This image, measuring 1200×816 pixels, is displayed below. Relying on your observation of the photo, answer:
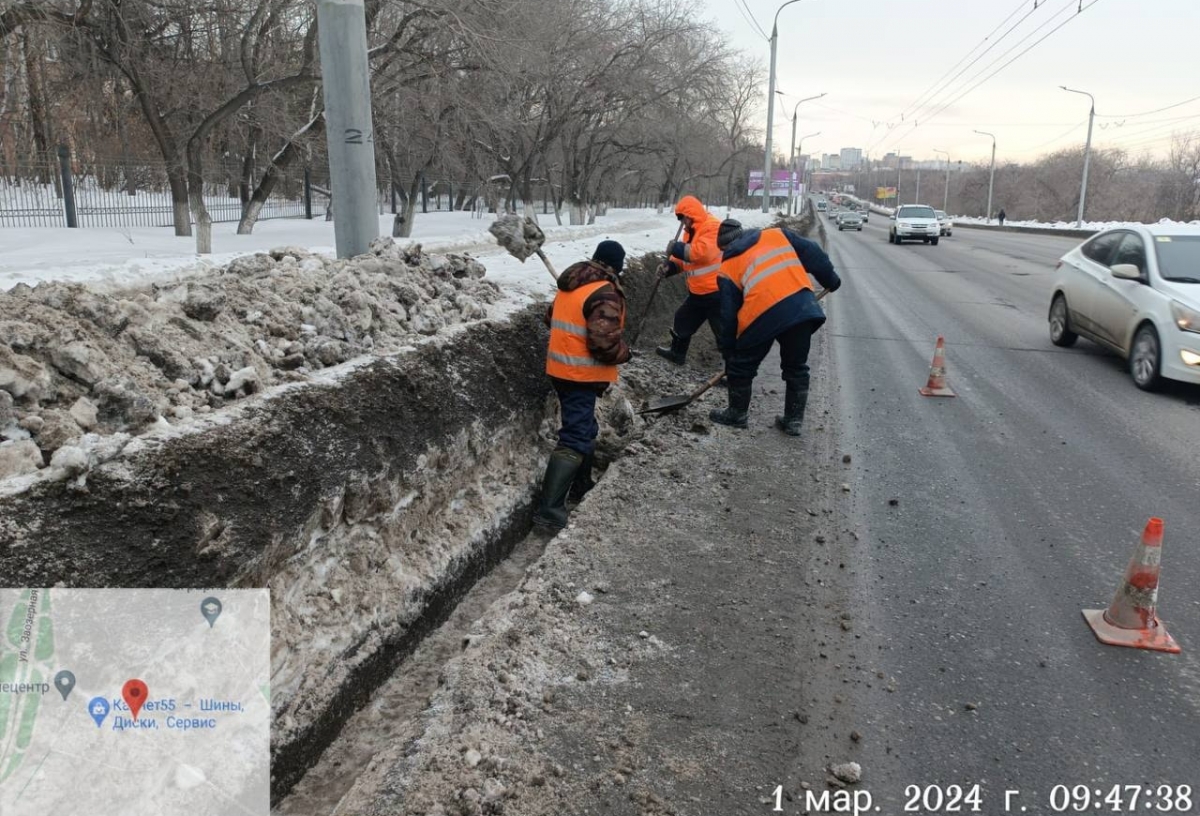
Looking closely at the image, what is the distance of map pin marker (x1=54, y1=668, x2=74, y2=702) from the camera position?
7.78ft

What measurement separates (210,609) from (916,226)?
3230 centimetres

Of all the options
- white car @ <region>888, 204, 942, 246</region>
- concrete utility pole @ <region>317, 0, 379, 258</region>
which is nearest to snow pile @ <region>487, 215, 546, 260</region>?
concrete utility pole @ <region>317, 0, 379, 258</region>

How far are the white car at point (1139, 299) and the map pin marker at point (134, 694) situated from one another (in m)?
8.44

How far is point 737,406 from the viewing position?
636 centimetres

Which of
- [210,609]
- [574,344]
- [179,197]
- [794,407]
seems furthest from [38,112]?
[210,609]

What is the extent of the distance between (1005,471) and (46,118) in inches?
883

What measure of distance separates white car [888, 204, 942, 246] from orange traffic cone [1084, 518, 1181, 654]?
2979 centimetres

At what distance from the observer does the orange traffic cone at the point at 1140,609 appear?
3.33 m

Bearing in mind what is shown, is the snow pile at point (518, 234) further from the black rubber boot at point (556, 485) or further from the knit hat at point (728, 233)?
the black rubber boot at point (556, 485)

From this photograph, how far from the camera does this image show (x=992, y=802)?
2.56 m

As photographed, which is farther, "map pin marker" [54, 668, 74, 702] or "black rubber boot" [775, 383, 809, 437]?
"black rubber boot" [775, 383, 809, 437]

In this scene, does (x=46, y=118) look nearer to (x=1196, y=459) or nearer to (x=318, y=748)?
(x=318, y=748)

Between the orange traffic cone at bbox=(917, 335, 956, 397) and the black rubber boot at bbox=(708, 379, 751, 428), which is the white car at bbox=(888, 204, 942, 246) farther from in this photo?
the black rubber boot at bbox=(708, 379, 751, 428)

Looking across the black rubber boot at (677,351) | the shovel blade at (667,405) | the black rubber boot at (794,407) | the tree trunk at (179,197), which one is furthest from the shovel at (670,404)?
the tree trunk at (179,197)
